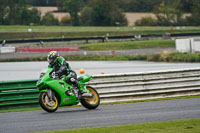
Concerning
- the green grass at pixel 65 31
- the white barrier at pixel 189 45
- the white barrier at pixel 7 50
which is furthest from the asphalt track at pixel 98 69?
the green grass at pixel 65 31

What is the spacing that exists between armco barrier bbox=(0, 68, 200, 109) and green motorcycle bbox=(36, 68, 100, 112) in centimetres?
154

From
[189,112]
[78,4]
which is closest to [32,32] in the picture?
[78,4]

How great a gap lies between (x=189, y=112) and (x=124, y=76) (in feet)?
13.2

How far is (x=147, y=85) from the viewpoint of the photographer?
A: 13.5m

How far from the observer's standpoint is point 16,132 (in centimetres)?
802

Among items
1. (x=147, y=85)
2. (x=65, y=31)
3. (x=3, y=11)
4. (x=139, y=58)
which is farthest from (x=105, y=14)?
(x=147, y=85)

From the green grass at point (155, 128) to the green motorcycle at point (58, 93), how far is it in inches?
125

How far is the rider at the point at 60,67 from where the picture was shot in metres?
11.3

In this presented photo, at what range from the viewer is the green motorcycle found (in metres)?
10.9

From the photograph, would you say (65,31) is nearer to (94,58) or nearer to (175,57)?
(94,58)

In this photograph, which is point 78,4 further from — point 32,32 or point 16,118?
point 16,118

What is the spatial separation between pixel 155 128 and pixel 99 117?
6.43ft

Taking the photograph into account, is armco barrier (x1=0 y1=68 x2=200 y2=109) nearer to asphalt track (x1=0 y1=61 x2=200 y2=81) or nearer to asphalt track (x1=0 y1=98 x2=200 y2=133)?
asphalt track (x1=0 y1=98 x2=200 y2=133)

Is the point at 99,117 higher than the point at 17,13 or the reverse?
the reverse
